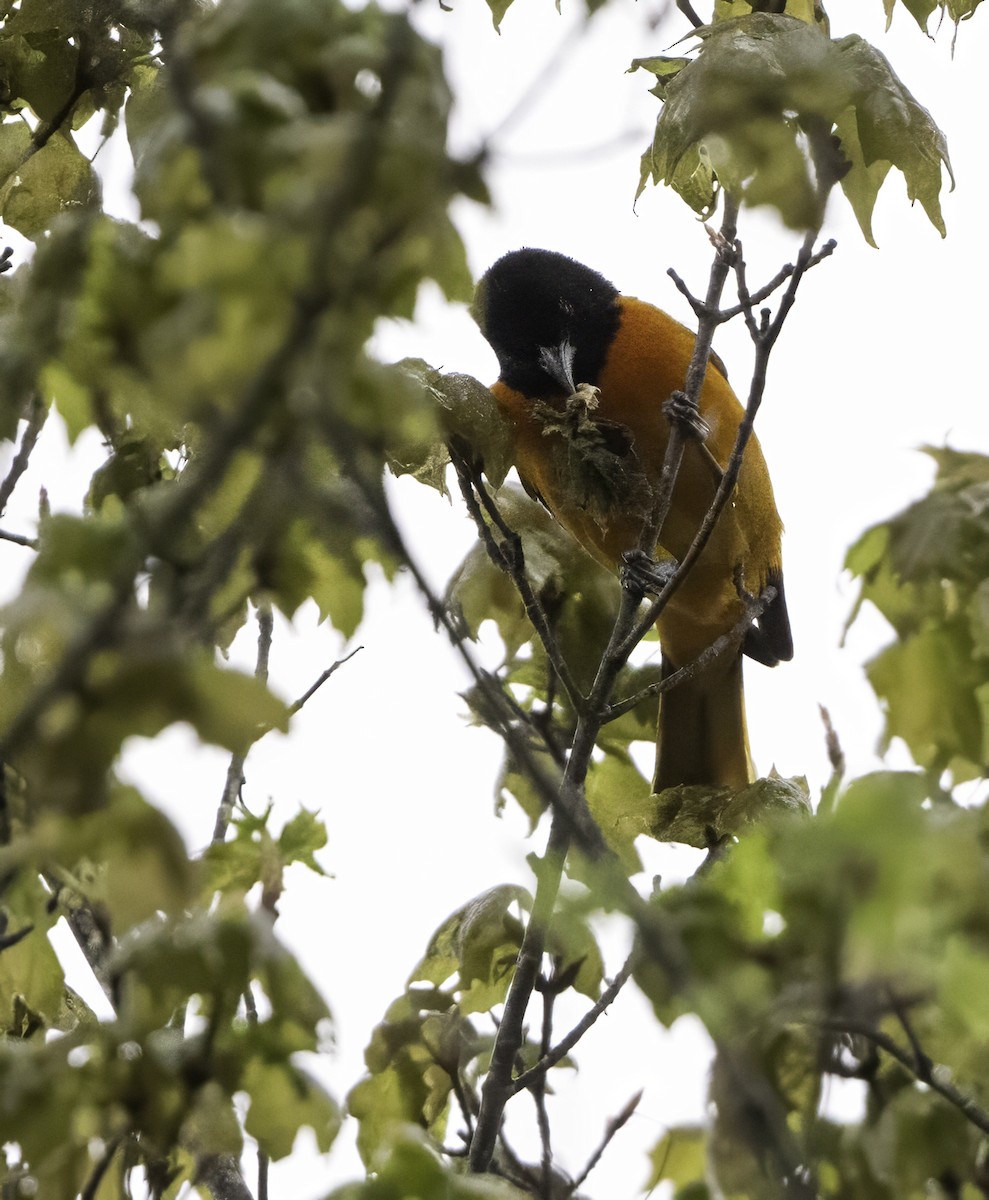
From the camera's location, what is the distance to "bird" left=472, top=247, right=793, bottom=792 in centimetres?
354

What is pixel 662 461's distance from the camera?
11.6 feet

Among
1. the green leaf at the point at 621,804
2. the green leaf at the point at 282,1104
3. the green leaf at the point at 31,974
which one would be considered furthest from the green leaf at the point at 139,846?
the green leaf at the point at 621,804

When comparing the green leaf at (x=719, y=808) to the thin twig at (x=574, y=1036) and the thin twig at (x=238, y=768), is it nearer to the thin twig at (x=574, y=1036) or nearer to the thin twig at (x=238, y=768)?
the thin twig at (x=574, y=1036)

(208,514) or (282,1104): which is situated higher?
(208,514)

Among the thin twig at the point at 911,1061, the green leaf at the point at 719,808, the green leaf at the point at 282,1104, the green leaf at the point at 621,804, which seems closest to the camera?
the thin twig at the point at 911,1061

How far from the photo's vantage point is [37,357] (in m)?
1.03

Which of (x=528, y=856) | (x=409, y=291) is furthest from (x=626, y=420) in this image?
(x=409, y=291)

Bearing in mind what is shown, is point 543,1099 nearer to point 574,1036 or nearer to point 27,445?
point 574,1036

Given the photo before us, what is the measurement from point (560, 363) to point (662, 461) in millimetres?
383

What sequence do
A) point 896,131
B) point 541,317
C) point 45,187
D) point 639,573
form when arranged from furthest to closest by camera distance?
point 541,317
point 639,573
point 45,187
point 896,131

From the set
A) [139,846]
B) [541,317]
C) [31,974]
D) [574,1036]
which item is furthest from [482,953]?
[541,317]

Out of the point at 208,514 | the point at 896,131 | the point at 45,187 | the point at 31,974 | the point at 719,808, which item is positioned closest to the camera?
the point at 208,514

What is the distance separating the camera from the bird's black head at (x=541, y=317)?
381 cm

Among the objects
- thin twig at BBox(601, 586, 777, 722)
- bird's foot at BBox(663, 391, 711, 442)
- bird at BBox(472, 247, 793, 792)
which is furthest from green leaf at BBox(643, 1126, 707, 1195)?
bird at BBox(472, 247, 793, 792)
